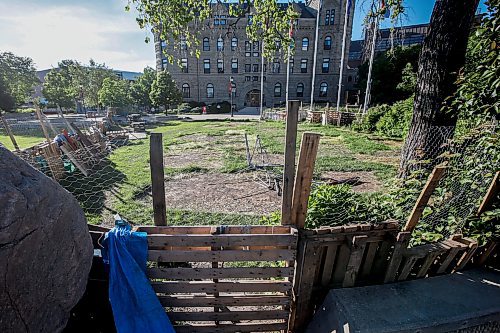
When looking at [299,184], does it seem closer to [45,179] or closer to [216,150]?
[45,179]

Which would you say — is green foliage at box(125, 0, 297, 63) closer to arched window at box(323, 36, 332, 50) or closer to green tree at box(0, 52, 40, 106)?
green tree at box(0, 52, 40, 106)

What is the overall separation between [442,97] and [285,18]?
298cm

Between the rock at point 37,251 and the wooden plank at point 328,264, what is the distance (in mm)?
2357

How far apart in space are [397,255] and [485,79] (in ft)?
7.85

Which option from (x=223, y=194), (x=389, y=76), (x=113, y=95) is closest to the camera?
(x=223, y=194)

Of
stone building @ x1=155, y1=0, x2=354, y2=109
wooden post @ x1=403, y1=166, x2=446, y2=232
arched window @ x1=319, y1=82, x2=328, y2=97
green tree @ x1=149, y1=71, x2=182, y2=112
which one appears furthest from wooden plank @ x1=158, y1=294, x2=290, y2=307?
arched window @ x1=319, y1=82, x2=328, y2=97

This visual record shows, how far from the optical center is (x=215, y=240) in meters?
2.50

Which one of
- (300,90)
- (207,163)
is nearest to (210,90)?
(300,90)

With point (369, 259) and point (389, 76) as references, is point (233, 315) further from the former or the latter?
point (389, 76)

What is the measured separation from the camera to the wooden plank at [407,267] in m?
2.85

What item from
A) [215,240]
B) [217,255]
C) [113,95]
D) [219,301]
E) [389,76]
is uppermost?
[389,76]

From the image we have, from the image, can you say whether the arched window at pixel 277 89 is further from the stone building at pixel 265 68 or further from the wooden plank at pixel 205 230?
the wooden plank at pixel 205 230

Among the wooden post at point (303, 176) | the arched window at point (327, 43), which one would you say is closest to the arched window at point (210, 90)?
the arched window at point (327, 43)

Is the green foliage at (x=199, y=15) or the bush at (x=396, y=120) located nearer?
the green foliage at (x=199, y=15)
